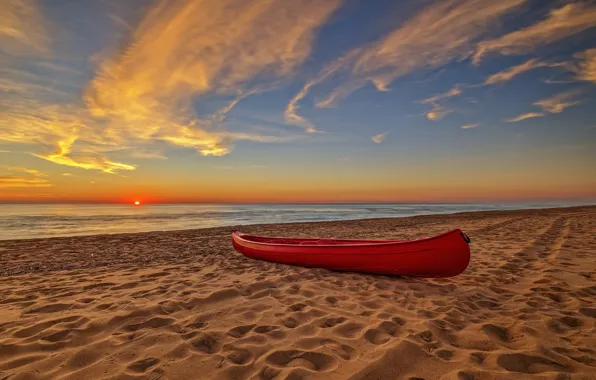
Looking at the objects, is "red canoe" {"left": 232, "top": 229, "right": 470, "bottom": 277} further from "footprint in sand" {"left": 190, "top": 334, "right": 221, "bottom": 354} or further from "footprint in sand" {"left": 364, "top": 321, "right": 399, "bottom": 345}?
"footprint in sand" {"left": 190, "top": 334, "right": 221, "bottom": 354}

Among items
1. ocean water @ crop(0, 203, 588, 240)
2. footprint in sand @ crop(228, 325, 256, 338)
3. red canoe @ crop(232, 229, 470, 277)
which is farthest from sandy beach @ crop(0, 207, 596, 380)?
ocean water @ crop(0, 203, 588, 240)

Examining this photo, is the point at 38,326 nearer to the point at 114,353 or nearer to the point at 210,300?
the point at 114,353

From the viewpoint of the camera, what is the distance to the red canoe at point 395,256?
4.98 metres

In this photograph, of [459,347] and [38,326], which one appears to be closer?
[459,347]

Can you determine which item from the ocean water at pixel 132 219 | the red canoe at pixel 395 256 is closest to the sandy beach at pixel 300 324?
the red canoe at pixel 395 256

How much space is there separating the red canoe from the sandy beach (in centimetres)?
22

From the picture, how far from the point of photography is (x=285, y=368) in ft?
8.30

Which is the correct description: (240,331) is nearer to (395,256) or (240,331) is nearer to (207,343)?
(207,343)

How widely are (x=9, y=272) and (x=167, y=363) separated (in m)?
6.47

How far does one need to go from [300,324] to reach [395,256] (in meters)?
2.66

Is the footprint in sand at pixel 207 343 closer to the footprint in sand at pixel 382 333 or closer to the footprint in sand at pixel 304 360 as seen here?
the footprint in sand at pixel 304 360

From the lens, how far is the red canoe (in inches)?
196

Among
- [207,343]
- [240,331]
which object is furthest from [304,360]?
[207,343]

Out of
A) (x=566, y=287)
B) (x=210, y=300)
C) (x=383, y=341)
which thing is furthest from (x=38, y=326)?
(x=566, y=287)
